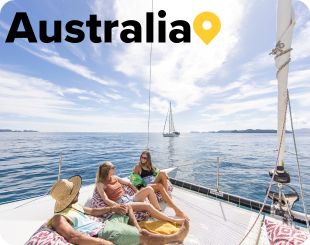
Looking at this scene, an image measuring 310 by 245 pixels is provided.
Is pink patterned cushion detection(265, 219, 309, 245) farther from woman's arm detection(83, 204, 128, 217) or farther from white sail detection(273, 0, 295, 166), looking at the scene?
woman's arm detection(83, 204, 128, 217)

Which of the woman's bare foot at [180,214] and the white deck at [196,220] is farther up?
the woman's bare foot at [180,214]

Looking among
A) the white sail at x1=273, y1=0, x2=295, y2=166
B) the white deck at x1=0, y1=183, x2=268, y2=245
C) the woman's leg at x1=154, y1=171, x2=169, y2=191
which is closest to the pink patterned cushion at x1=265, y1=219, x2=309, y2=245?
the white deck at x1=0, y1=183, x2=268, y2=245

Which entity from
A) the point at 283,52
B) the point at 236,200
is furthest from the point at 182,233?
the point at 283,52

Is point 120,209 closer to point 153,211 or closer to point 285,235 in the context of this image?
point 153,211

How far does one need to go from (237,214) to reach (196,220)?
2.15 feet

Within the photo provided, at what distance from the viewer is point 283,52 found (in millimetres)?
2199

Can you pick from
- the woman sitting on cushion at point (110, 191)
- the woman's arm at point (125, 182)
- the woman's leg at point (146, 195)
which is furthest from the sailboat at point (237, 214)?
the woman's arm at point (125, 182)

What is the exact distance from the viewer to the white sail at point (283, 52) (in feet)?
7.03

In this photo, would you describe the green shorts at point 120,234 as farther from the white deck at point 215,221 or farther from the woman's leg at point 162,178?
the woman's leg at point 162,178

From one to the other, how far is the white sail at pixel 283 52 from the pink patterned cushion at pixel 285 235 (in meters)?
0.76

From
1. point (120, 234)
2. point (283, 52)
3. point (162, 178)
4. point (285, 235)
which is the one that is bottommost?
point (120, 234)

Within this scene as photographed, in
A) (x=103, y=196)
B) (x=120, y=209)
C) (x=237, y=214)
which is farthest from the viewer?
(x=237, y=214)

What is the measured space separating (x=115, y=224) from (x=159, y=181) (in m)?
1.39

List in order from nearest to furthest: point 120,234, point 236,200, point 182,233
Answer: point 120,234 < point 182,233 < point 236,200
